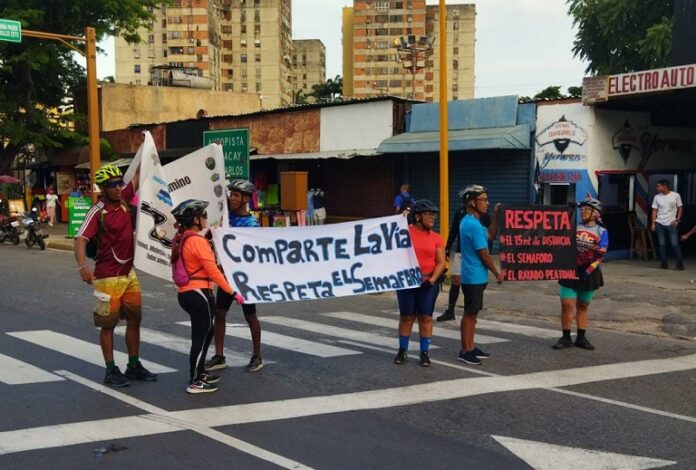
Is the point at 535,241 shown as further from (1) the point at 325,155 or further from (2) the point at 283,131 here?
(2) the point at 283,131

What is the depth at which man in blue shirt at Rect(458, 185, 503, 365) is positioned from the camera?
7.78m

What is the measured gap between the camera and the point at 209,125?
27938 millimetres

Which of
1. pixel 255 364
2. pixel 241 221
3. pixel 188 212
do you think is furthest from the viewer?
pixel 241 221

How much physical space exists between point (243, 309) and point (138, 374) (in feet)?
3.81

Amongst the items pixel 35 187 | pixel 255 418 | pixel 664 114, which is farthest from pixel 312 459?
pixel 35 187

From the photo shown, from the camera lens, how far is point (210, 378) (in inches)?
267

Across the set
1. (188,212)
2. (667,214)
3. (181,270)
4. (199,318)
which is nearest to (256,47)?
(667,214)

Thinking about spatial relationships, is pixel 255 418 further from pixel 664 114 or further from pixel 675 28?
pixel 675 28

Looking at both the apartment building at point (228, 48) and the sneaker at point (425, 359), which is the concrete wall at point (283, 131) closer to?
the sneaker at point (425, 359)

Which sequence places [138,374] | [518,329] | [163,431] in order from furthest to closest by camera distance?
[518,329]
[138,374]
[163,431]

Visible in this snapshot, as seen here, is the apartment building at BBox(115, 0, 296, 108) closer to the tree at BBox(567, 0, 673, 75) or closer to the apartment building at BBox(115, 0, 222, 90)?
the apartment building at BBox(115, 0, 222, 90)

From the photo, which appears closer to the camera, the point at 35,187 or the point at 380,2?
the point at 35,187

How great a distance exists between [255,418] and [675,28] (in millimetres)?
18887

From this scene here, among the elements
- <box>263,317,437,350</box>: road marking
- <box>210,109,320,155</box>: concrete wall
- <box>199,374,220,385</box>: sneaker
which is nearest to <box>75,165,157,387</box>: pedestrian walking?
<box>199,374,220,385</box>: sneaker
